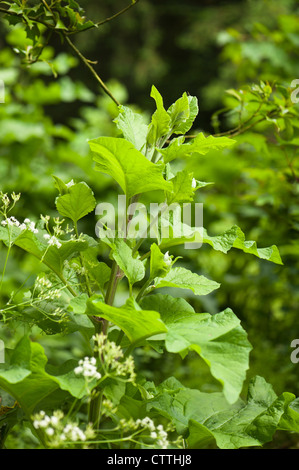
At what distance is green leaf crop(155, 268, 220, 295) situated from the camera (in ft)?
2.05

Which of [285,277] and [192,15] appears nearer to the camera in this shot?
[285,277]

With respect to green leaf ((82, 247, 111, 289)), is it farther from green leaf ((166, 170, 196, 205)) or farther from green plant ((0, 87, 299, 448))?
green leaf ((166, 170, 196, 205))

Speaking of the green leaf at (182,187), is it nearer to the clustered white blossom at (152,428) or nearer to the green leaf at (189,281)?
the green leaf at (189,281)

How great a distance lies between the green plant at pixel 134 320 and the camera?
548mm

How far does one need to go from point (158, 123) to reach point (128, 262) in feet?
0.62

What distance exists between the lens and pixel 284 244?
1.39 metres

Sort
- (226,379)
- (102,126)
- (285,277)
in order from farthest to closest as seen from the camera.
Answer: (102,126)
(285,277)
(226,379)

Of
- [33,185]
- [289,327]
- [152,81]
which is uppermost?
[33,185]

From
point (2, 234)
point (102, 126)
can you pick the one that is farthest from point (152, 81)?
point (2, 234)

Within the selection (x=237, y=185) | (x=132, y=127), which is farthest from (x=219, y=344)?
(x=237, y=185)

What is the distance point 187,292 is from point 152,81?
6.01 m

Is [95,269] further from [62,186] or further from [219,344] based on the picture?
[219,344]

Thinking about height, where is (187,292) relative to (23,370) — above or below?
below
